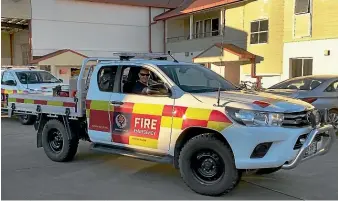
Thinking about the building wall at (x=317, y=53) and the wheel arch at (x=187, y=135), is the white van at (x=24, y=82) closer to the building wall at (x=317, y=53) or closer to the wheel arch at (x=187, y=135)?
the wheel arch at (x=187, y=135)

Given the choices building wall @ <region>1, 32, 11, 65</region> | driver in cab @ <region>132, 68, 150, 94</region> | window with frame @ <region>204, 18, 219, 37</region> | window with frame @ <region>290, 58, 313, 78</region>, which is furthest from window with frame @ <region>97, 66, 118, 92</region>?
building wall @ <region>1, 32, 11, 65</region>

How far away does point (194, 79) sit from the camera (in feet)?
19.9

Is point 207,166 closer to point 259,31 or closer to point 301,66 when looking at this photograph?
point 301,66

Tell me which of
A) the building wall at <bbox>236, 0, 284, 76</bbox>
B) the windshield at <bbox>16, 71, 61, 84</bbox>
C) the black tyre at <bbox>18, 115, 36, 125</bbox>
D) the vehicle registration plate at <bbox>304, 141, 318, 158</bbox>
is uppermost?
the building wall at <bbox>236, 0, 284, 76</bbox>

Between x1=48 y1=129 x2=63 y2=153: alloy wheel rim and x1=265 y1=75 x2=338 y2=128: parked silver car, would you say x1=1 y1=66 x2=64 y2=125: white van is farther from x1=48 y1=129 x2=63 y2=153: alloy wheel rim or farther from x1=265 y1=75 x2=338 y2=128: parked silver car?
x1=265 y1=75 x2=338 y2=128: parked silver car

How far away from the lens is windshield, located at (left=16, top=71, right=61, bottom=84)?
524 inches

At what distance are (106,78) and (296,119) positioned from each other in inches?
119

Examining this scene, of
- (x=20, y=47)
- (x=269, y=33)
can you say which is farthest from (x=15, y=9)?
(x=269, y=33)

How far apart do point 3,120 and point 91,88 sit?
27.6 ft

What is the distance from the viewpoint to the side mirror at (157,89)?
5.67 metres

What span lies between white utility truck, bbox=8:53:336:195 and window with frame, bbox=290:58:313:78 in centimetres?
1239

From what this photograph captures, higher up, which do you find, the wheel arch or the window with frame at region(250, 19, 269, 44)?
the window with frame at region(250, 19, 269, 44)

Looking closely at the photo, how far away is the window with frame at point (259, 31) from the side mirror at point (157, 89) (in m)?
15.7

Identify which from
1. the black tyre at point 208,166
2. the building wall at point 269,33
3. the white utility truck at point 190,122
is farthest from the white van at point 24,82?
the building wall at point 269,33
